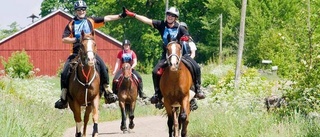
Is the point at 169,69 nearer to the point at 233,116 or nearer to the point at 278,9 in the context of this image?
the point at 233,116

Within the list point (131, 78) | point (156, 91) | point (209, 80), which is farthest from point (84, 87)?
point (209, 80)

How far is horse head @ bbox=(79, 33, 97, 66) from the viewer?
44.6ft

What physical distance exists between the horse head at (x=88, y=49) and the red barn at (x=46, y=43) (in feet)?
200

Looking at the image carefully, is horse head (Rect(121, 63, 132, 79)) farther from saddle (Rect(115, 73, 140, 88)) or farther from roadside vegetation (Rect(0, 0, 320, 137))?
roadside vegetation (Rect(0, 0, 320, 137))

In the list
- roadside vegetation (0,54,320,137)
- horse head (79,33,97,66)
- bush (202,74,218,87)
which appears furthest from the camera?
bush (202,74,218,87)

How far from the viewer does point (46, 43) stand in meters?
75.9

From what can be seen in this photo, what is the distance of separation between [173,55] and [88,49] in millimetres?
1674

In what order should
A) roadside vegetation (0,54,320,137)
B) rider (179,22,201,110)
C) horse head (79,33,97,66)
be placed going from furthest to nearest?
rider (179,22,201,110) < horse head (79,33,97,66) < roadside vegetation (0,54,320,137)

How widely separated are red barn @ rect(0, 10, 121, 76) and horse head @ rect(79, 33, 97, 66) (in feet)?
200

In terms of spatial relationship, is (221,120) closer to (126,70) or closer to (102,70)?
(102,70)

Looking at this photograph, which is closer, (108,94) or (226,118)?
(108,94)

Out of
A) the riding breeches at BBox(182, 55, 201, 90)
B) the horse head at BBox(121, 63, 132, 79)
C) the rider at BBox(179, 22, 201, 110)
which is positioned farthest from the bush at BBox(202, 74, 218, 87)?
the riding breeches at BBox(182, 55, 201, 90)

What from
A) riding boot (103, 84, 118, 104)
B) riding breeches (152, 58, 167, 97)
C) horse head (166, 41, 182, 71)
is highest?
horse head (166, 41, 182, 71)

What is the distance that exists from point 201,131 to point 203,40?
3037 inches
